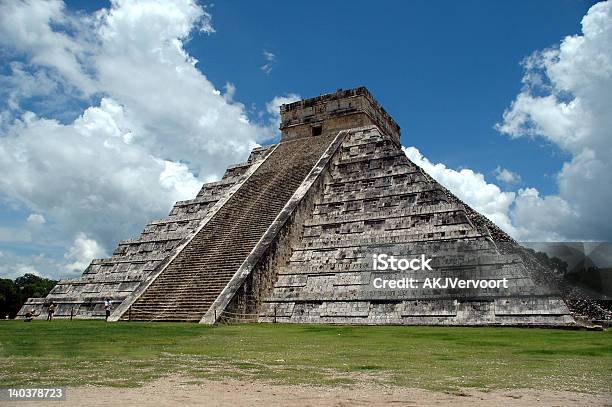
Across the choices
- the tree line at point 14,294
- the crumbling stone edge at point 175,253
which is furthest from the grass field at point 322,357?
the tree line at point 14,294

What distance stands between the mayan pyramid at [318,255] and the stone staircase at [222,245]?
56mm

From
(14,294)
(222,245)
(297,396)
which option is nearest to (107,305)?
(222,245)

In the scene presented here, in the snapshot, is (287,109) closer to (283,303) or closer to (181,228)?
(181,228)

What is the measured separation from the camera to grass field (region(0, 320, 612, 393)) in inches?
237

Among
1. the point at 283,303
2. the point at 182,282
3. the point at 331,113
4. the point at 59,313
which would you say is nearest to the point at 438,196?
the point at 283,303

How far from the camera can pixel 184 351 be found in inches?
340

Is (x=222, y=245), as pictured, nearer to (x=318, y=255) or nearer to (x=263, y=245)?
(x=263, y=245)

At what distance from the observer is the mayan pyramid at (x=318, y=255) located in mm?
14375

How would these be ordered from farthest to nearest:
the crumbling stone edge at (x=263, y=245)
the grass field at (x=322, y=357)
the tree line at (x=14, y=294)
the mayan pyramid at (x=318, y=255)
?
1. the tree line at (x=14, y=294)
2. the crumbling stone edge at (x=263, y=245)
3. the mayan pyramid at (x=318, y=255)
4. the grass field at (x=322, y=357)

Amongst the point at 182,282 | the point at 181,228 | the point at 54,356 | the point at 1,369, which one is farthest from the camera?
the point at 181,228

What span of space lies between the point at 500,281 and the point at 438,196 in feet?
13.7

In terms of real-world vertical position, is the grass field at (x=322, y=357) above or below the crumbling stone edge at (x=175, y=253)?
below

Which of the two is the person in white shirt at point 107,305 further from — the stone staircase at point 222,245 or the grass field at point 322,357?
the grass field at point 322,357

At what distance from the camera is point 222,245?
61.6 ft
